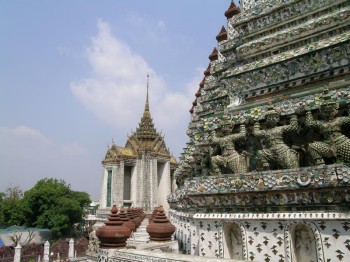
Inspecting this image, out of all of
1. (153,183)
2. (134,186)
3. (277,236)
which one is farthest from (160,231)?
(134,186)

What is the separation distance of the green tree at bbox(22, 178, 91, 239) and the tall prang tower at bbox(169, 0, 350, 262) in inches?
1072

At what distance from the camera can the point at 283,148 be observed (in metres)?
6.07

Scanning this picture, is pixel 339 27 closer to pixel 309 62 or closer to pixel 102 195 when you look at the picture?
pixel 309 62

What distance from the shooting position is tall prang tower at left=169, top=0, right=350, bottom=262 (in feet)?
17.4

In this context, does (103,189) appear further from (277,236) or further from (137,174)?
(277,236)

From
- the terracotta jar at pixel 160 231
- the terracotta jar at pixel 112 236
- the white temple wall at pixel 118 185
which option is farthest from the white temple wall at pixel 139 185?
the terracotta jar at pixel 112 236

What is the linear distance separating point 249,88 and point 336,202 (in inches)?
149

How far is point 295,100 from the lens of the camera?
643 cm

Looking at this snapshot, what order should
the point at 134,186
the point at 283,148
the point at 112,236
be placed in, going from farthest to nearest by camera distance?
the point at 134,186 → the point at 112,236 → the point at 283,148

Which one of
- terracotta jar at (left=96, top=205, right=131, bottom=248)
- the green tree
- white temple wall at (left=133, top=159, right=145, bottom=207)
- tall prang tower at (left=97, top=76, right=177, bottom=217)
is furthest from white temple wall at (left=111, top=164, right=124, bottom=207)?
terracotta jar at (left=96, top=205, right=131, bottom=248)

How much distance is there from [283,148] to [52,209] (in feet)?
107

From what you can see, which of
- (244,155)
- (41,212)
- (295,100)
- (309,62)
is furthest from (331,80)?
(41,212)

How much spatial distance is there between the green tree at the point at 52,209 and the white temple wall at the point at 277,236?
29457 mm

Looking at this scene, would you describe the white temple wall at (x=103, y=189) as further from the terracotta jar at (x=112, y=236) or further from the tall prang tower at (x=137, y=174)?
the terracotta jar at (x=112, y=236)
